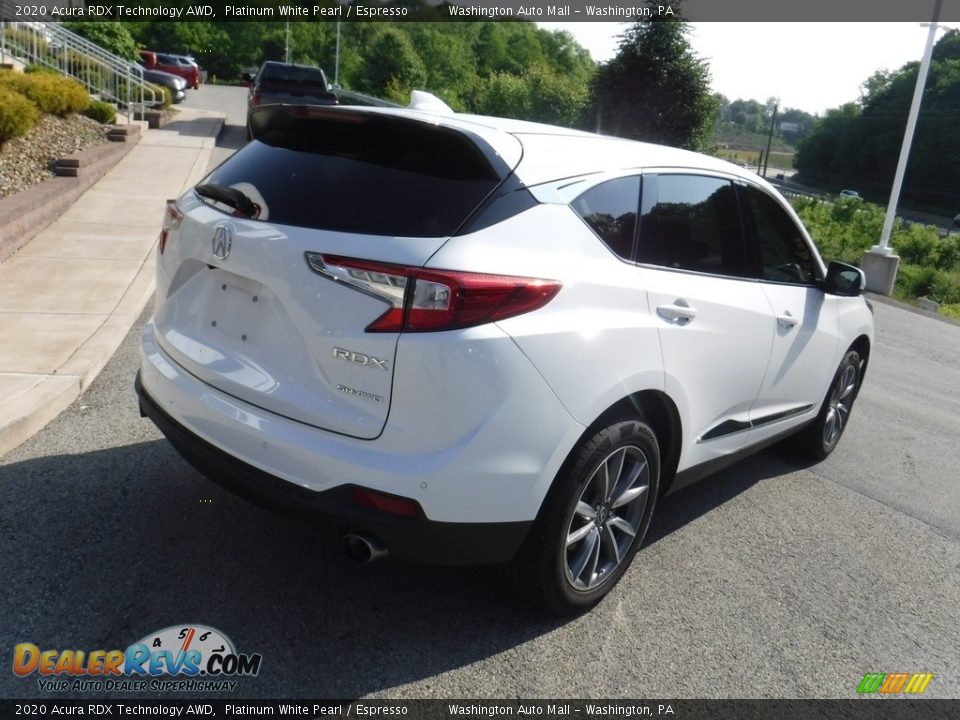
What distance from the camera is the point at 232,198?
3.15 metres

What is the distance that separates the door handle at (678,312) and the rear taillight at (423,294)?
933 millimetres

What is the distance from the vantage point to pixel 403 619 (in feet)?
10.6

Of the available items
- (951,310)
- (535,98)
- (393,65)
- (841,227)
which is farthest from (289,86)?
(393,65)

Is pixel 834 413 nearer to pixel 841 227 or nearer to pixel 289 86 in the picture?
pixel 289 86

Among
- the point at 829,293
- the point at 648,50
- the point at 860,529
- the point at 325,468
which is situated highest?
the point at 648,50

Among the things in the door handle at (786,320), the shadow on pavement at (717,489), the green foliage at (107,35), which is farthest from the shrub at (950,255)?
the door handle at (786,320)

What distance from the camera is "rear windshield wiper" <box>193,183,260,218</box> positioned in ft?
10.0

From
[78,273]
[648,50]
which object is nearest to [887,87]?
[648,50]

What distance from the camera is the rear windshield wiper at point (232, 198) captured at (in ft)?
10.0

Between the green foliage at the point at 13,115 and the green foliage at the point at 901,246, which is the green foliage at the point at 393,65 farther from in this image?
the green foliage at the point at 13,115

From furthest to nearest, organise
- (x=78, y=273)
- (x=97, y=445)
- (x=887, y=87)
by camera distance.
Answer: (x=887, y=87) < (x=78, y=273) < (x=97, y=445)

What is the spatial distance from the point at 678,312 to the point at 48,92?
11.8 metres

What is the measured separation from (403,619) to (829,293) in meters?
3.00

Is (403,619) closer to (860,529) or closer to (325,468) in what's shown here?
(325,468)
